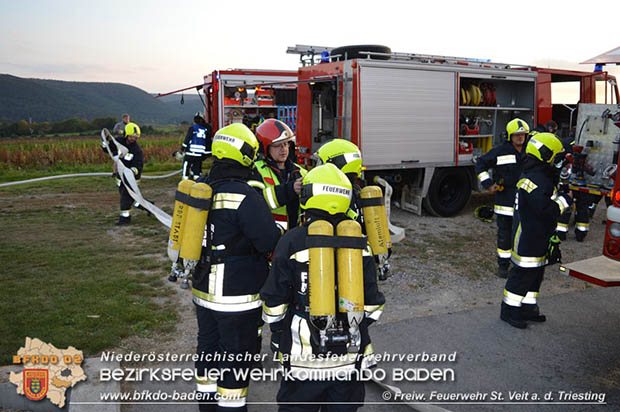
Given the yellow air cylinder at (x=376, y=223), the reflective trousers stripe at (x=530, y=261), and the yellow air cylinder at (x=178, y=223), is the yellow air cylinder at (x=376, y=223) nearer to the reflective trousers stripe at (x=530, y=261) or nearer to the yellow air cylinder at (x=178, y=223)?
the yellow air cylinder at (x=178, y=223)

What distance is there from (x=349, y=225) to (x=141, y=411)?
6.86ft

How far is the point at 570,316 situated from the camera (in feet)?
15.8

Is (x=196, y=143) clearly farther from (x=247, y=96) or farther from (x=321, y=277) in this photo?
(x=321, y=277)

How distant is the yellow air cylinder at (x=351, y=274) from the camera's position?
2.16m

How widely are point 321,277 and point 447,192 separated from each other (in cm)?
800

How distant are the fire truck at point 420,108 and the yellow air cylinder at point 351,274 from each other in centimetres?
582

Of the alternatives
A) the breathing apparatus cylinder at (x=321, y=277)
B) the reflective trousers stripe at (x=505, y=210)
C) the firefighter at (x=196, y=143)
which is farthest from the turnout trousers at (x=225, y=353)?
the firefighter at (x=196, y=143)

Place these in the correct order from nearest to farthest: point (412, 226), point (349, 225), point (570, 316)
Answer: point (349, 225)
point (570, 316)
point (412, 226)

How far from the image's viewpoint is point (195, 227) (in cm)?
276

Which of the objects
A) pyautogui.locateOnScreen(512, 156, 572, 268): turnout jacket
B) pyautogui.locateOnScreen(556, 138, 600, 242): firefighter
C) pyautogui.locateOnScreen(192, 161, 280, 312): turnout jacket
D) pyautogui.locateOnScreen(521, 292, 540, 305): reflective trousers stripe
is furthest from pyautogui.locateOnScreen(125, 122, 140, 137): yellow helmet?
pyautogui.locateOnScreen(556, 138, 600, 242): firefighter

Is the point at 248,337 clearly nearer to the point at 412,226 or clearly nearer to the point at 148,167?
the point at 412,226

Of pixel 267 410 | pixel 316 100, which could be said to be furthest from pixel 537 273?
pixel 316 100

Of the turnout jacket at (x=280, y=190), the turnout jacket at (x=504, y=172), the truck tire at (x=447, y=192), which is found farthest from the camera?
the truck tire at (x=447, y=192)

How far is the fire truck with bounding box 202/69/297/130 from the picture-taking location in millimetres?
11016
